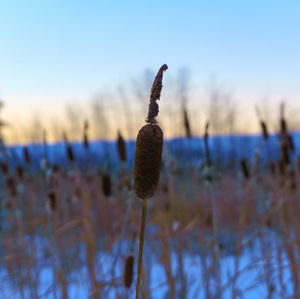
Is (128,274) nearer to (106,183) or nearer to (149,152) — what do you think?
(149,152)

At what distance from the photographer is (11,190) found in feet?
7.70

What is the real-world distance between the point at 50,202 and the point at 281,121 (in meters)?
1.12

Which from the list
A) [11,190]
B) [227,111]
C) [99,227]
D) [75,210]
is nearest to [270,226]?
[99,227]

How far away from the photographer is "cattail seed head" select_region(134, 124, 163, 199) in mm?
452

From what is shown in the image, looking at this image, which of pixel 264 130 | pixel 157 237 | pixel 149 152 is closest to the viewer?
pixel 149 152

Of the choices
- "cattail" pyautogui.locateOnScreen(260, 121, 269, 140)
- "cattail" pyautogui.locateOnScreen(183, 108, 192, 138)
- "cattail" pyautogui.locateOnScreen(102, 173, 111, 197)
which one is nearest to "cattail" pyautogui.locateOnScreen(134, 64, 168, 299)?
"cattail" pyautogui.locateOnScreen(183, 108, 192, 138)

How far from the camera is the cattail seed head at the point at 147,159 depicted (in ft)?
1.48

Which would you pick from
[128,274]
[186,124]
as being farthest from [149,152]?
[186,124]

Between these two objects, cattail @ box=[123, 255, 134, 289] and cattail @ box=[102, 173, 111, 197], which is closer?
cattail @ box=[123, 255, 134, 289]

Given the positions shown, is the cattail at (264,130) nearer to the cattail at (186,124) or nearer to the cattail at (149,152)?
the cattail at (186,124)

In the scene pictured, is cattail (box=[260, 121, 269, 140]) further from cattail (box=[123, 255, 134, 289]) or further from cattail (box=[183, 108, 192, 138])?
cattail (box=[123, 255, 134, 289])

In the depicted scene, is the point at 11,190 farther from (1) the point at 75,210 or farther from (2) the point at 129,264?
(1) the point at 75,210

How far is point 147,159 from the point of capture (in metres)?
0.46

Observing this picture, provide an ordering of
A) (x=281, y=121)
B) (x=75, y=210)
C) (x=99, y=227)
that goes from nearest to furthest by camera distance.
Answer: (x=281, y=121) < (x=99, y=227) < (x=75, y=210)
